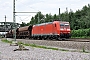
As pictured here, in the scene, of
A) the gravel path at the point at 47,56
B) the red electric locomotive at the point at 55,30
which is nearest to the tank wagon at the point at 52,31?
the red electric locomotive at the point at 55,30

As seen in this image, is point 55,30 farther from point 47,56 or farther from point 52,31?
point 47,56

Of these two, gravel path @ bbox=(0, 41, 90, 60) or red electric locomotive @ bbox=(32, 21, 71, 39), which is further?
red electric locomotive @ bbox=(32, 21, 71, 39)

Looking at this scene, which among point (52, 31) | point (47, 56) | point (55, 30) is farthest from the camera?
point (52, 31)

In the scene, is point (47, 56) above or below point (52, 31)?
below

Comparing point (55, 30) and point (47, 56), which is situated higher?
point (55, 30)

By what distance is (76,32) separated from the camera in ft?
195

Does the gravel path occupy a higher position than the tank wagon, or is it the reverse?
the tank wagon

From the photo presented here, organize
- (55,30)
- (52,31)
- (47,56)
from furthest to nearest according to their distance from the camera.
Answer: (52,31) → (55,30) → (47,56)

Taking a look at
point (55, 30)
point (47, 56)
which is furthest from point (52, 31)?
point (47, 56)

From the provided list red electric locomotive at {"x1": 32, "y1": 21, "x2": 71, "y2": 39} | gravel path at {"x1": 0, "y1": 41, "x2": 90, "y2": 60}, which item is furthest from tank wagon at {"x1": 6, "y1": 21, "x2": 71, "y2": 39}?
gravel path at {"x1": 0, "y1": 41, "x2": 90, "y2": 60}

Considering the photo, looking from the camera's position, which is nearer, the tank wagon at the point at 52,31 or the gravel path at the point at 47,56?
the gravel path at the point at 47,56

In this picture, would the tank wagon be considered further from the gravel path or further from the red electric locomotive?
the gravel path

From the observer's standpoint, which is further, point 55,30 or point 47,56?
point 55,30

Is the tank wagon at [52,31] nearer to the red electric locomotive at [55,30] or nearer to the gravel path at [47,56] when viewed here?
the red electric locomotive at [55,30]
